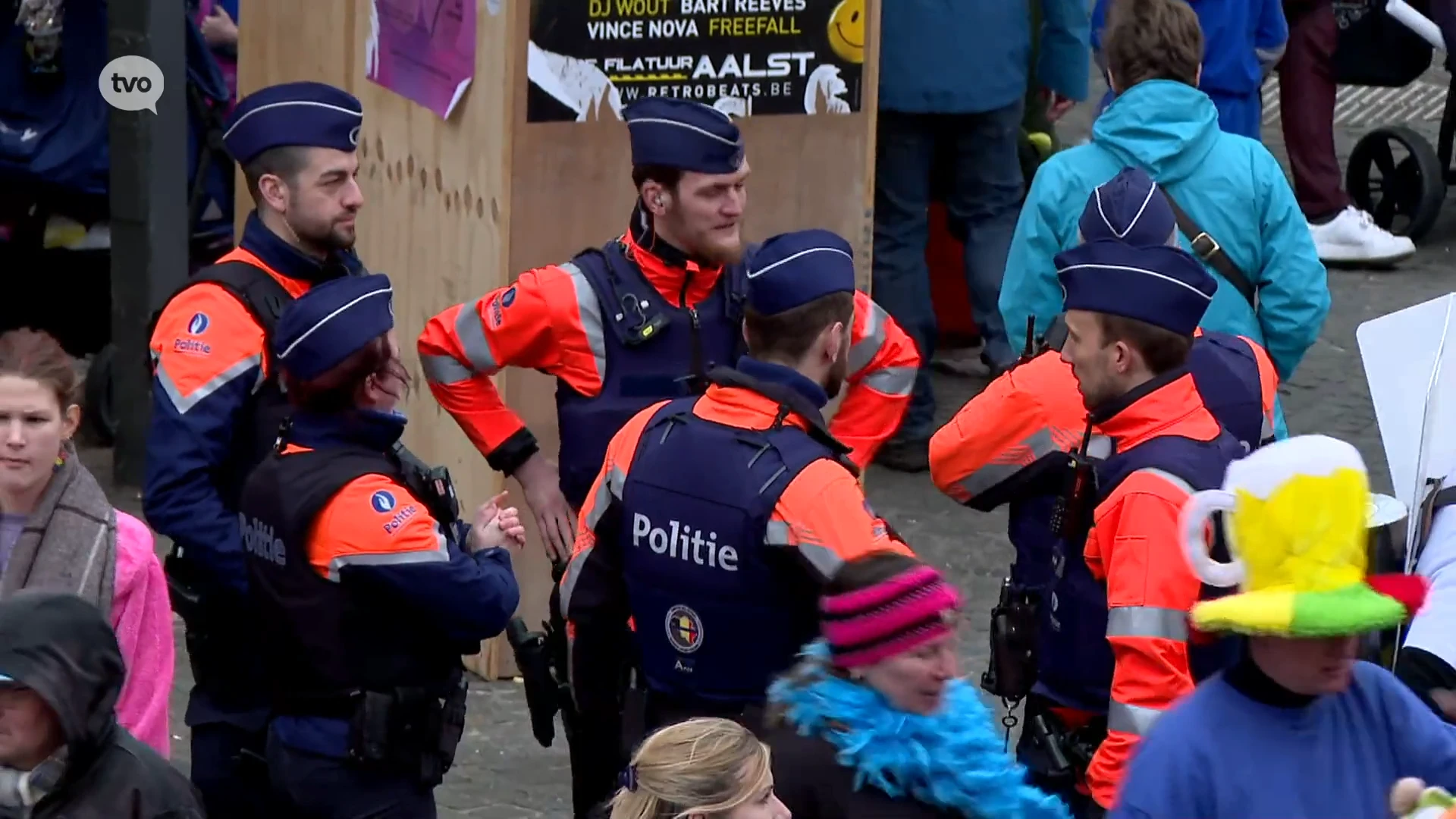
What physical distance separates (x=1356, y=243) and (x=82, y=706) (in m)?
8.53

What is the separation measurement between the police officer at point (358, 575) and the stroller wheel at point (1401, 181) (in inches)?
298

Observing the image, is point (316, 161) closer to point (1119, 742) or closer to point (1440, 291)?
point (1119, 742)

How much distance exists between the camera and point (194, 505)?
518 cm

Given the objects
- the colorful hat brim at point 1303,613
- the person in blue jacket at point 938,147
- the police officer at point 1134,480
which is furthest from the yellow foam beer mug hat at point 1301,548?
the person in blue jacket at point 938,147

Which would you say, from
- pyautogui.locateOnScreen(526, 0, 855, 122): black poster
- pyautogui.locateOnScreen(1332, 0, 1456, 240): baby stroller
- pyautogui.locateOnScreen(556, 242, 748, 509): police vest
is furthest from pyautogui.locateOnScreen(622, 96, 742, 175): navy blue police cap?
pyautogui.locateOnScreen(1332, 0, 1456, 240): baby stroller

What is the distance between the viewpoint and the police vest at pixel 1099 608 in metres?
4.45

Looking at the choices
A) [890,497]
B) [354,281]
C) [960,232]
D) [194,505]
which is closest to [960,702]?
[354,281]

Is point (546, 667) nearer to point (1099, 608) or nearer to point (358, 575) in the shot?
point (358, 575)

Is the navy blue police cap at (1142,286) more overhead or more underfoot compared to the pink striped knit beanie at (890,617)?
more overhead

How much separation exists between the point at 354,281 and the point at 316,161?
825mm

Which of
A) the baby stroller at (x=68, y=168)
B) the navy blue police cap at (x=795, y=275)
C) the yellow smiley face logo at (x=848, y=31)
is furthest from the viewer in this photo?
the baby stroller at (x=68, y=168)

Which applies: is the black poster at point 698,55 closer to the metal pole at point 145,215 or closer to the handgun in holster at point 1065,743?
the metal pole at point 145,215

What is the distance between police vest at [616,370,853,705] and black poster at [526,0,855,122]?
233 cm

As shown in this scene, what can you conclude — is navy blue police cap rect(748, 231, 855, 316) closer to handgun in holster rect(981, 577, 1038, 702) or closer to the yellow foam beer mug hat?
handgun in holster rect(981, 577, 1038, 702)
